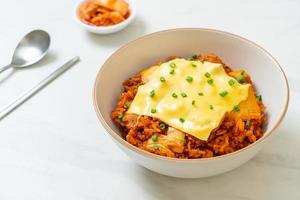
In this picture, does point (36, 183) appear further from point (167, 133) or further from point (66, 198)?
point (167, 133)

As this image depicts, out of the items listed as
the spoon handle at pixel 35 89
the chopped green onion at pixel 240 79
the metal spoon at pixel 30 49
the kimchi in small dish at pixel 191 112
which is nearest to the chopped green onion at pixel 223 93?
the kimchi in small dish at pixel 191 112

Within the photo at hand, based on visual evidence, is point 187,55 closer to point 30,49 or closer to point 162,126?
point 162,126

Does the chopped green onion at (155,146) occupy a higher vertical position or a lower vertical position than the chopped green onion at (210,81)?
lower

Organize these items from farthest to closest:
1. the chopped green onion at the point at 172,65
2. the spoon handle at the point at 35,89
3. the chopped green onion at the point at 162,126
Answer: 1. the spoon handle at the point at 35,89
2. the chopped green onion at the point at 172,65
3. the chopped green onion at the point at 162,126

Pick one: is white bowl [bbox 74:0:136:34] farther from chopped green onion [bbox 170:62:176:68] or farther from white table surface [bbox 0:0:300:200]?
chopped green onion [bbox 170:62:176:68]

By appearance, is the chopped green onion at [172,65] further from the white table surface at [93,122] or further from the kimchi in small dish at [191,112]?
the white table surface at [93,122]

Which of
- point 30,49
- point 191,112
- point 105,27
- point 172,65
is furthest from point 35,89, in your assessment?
point 191,112

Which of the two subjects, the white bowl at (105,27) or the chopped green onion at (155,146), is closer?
the chopped green onion at (155,146)

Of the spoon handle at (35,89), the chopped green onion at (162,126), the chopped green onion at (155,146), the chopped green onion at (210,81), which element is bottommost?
the spoon handle at (35,89)
